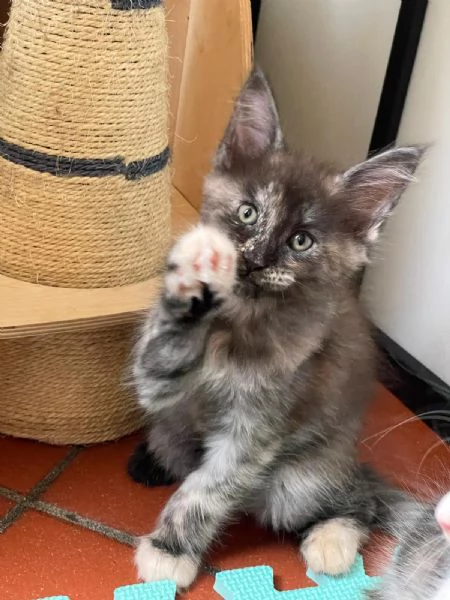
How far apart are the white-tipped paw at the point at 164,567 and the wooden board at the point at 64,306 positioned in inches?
15.4

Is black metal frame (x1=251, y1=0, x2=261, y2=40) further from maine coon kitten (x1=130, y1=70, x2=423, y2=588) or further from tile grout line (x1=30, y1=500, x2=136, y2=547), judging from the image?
tile grout line (x1=30, y1=500, x2=136, y2=547)

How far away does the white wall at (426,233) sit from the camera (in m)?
1.71

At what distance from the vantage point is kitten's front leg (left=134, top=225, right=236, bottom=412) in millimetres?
985

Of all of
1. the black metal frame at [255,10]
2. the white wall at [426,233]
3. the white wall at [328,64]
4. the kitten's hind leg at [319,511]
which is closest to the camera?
the kitten's hind leg at [319,511]

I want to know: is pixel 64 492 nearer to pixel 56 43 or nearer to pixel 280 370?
pixel 280 370

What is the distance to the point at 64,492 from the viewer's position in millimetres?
1427

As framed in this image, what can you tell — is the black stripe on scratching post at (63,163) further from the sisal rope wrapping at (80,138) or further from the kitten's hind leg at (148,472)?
the kitten's hind leg at (148,472)

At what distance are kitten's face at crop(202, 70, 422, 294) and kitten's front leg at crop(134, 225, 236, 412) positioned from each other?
8 cm

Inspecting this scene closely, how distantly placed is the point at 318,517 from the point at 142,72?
2.73 ft

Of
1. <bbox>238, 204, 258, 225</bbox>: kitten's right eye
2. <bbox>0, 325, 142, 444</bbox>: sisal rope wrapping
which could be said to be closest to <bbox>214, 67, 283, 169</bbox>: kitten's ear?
<bbox>238, 204, 258, 225</bbox>: kitten's right eye

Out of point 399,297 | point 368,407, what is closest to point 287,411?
point 368,407

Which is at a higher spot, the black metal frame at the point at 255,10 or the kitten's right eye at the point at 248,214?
the black metal frame at the point at 255,10

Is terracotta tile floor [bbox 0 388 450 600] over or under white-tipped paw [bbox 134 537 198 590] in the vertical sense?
under

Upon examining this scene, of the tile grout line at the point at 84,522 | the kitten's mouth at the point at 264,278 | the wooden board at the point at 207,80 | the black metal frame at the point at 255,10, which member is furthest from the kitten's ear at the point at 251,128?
the black metal frame at the point at 255,10
